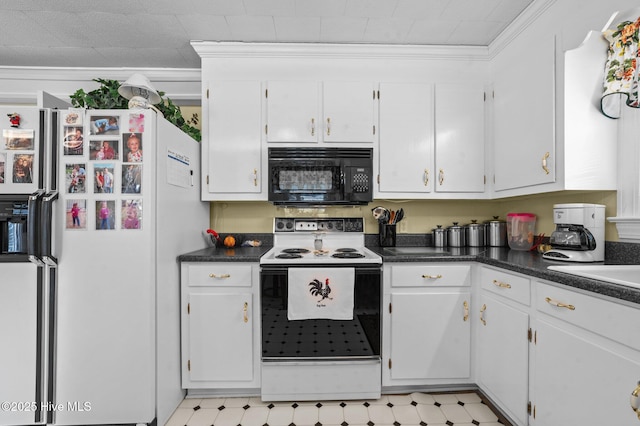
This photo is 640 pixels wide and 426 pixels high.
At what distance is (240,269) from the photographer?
1869 millimetres

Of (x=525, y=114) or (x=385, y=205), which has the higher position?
(x=525, y=114)

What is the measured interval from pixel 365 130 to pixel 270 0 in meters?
1.04

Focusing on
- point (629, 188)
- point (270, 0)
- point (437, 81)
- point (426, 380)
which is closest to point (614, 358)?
point (629, 188)

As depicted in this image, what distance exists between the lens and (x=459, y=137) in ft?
7.35

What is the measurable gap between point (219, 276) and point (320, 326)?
28.6 inches

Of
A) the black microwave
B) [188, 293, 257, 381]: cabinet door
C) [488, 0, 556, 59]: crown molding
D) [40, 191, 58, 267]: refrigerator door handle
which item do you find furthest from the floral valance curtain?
[40, 191, 58, 267]: refrigerator door handle

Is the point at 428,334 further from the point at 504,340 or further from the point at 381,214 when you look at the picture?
the point at 381,214

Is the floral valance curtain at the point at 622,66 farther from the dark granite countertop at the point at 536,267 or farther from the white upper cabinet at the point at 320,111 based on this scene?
the white upper cabinet at the point at 320,111

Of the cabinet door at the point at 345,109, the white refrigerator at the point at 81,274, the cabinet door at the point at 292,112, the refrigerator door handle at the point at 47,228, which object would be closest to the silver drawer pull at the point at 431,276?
the cabinet door at the point at 345,109

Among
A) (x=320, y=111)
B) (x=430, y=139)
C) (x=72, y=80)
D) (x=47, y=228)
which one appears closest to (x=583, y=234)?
(x=430, y=139)

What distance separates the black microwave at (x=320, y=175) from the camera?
7.13 ft

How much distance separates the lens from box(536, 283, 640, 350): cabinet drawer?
971mm

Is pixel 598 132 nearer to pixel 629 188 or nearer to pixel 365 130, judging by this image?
pixel 629 188

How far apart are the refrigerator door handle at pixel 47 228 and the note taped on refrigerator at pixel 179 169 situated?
555 millimetres
